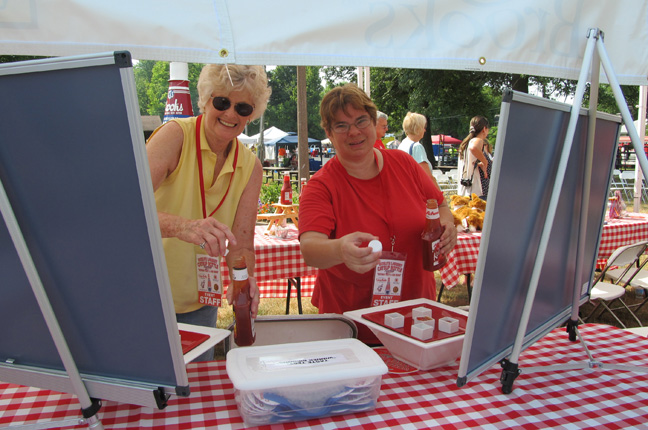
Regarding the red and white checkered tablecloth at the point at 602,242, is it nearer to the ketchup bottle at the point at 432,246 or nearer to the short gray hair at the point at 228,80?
the ketchup bottle at the point at 432,246

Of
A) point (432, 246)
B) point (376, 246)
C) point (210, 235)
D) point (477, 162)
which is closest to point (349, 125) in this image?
A: point (432, 246)

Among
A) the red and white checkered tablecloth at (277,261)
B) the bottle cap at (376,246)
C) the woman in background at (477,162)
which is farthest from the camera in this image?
the woman in background at (477,162)

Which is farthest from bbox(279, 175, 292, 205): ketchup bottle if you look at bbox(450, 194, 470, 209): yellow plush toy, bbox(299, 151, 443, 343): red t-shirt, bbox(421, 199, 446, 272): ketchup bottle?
bbox(421, 199, 446, 272): ketchup bottle

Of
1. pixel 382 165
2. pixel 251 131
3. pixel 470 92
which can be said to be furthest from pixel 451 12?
pixel 251 131

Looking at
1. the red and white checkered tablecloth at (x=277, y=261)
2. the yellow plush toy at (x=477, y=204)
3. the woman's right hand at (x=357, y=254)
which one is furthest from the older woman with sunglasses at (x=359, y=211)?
the yellow plush toy at (x=477, y=204)

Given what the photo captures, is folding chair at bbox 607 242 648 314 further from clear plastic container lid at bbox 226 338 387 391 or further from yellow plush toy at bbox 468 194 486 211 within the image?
clear plastic container lid at bbox 226 338 387 391

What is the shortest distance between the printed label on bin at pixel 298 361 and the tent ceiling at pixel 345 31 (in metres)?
0.83

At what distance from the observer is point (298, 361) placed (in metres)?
1.28

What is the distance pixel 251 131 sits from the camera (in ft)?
174

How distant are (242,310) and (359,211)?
0.76 meters

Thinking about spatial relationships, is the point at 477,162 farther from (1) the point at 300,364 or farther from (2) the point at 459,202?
(1) the point at 300,364

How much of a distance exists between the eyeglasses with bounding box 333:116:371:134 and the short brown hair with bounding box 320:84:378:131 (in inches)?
1.3

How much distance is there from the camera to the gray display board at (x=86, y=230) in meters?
0.95

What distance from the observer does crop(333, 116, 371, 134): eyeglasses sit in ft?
6.59
